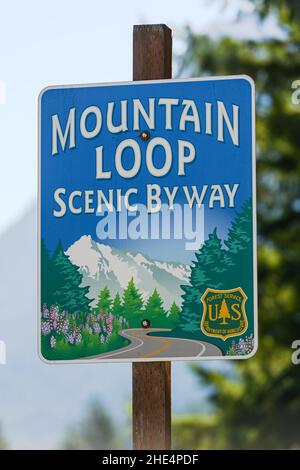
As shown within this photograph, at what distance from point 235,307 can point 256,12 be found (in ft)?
32.5

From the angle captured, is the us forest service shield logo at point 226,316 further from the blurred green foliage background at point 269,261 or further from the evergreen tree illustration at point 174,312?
the blurred green foliage background at point 269,261

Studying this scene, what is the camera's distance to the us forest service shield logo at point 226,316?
414cm

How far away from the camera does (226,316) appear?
415 centimetres

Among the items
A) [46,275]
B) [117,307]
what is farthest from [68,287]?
[117,307]

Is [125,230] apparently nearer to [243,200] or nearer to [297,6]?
[243,200]

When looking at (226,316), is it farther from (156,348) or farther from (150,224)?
(150,224)

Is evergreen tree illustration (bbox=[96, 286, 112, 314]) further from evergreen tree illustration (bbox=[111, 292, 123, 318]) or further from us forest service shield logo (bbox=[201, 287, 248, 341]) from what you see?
us forest service shield logo (bbox=[201, 287, 248, 341])

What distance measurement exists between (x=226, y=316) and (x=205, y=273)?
0.18m

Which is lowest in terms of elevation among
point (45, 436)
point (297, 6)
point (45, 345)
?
point (45, 436)

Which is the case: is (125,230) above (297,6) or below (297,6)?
below

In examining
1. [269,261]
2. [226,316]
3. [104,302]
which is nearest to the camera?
[226,316]

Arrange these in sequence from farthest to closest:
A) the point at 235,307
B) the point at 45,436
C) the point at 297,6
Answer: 1. the point at 45,436
2. the point at 297,6
3. the point at 235,307
